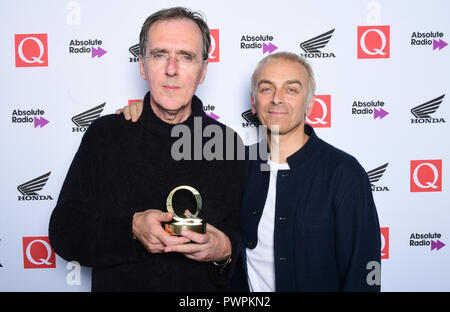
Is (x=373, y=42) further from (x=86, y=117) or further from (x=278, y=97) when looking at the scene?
(x=86, y=117)

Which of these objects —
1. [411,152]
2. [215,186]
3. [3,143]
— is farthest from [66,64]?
[411,152]

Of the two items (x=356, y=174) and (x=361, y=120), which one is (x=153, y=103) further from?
(x=361, y=120)

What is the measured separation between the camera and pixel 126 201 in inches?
49.6

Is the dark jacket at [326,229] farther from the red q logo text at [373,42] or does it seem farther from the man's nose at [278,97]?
the red q logo text at [373,42]

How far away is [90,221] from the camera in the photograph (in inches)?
47.0

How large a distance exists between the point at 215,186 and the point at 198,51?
535mm

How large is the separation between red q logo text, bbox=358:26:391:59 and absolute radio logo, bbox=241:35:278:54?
51 centimetres

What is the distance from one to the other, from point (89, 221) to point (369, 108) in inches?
61.9

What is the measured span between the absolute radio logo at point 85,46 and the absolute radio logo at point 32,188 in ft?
2.32

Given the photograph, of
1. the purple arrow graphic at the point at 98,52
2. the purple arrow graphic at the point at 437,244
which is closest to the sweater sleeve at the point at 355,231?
the purple arrow graphic at the point at 437,244

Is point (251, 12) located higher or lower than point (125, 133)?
higher

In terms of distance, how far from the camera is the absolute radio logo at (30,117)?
6.27ft

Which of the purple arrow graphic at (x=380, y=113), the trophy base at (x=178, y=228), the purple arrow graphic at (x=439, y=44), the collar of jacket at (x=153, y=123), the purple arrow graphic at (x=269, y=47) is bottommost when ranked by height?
the trophy base at (x=178, y=228)

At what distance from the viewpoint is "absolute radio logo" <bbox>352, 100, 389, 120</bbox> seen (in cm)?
193
